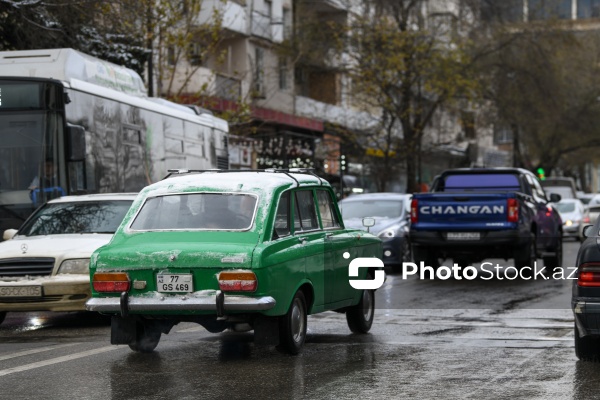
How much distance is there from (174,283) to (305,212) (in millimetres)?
1927

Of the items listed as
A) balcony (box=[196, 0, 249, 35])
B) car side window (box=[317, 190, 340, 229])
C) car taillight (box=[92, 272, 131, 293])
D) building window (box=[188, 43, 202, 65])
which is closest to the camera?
car taillight (box=[92, 272, 131, 293])

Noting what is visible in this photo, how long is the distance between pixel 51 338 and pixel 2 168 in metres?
5.00

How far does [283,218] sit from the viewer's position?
11.9m

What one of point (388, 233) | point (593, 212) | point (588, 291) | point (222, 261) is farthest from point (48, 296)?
point (593, 212)

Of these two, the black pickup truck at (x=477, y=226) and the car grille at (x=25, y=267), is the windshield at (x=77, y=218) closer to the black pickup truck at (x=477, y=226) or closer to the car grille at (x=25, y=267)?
the car grille at (x=25, y=267)

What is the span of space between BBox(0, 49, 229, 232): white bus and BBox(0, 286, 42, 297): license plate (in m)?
3.71

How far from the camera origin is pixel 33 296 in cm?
1431

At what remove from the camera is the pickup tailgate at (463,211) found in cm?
2273

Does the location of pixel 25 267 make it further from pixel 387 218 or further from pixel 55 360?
pixel 387 218

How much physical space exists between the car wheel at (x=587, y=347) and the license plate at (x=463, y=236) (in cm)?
1181

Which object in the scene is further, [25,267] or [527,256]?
[527,256]

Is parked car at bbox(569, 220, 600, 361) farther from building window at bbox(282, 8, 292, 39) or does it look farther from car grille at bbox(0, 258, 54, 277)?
building window at bbox(282, 8, 292, 39)

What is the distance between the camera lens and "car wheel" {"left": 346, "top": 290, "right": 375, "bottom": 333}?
531 inches

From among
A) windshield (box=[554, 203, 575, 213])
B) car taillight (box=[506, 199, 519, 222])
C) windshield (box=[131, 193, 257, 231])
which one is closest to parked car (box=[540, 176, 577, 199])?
windshield (box=[554, 203, 575, 213])
